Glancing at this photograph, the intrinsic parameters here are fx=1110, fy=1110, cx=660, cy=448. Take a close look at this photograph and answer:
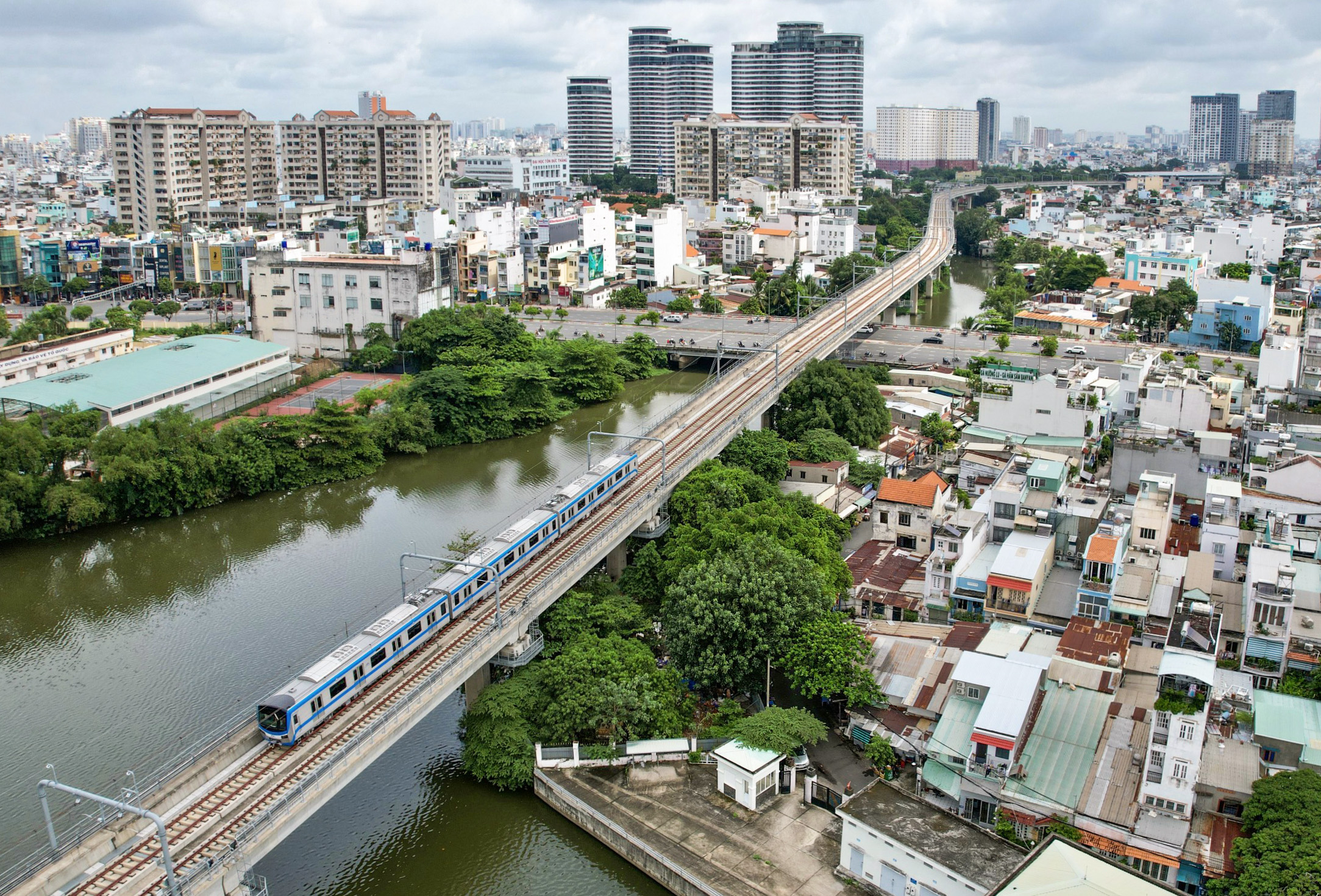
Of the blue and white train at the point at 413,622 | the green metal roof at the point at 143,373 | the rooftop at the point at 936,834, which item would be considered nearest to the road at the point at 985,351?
the green metal roof at the point at 143,373

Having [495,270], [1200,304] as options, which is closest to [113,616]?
[495,270]

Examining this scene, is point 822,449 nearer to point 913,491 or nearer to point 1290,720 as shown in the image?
point 913,491

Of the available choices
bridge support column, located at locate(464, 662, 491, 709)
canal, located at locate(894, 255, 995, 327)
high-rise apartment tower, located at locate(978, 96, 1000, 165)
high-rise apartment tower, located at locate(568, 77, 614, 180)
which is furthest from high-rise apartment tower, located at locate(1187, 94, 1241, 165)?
bridge support column, located at locate(464, 662, 491, 709)

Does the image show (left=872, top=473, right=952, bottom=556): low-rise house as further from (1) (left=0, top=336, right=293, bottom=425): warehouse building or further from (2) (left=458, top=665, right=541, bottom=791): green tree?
(1) (left=0, top=336, right=293, bottom=425): warehouse building

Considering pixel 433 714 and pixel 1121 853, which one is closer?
pixel 1121 853

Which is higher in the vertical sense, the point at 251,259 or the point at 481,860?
the point at 251,259

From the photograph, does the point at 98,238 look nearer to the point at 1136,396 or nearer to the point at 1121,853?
the point at 1136,396
